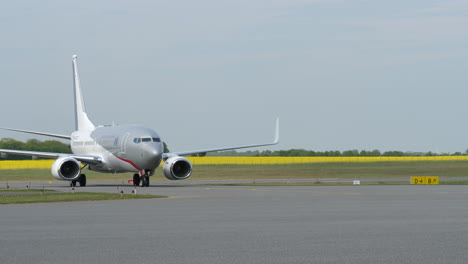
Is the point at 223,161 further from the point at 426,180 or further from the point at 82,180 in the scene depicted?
the point at 426,180

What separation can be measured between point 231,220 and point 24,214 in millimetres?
7624

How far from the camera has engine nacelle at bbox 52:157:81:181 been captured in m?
58.3

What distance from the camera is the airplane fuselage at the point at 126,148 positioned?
5703 cm

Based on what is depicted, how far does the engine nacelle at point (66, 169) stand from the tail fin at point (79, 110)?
10245mm

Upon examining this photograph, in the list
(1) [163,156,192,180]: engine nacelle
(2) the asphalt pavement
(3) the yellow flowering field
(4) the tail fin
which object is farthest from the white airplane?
(3) the yellow flowering field

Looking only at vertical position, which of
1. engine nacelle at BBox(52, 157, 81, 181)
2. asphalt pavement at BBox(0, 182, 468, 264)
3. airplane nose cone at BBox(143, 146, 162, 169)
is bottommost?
asphalt pavement at BBox(0, 182, 468, 264)

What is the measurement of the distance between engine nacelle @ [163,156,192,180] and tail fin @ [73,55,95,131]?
41.8 feet

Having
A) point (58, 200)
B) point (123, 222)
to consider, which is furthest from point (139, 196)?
point (123, 222)

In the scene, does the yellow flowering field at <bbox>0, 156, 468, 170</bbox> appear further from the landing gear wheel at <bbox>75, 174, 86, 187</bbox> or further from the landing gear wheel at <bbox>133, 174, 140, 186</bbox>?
the landing gear wheel at <bbox>133, 174, 140, 186</bbox>

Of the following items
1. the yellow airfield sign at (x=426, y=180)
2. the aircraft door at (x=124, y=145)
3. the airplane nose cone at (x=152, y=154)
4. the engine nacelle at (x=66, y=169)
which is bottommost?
the yellow airfield sign at (x=426, y=180)

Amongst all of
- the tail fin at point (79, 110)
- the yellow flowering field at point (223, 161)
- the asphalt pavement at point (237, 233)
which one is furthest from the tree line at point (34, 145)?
the asphalt pavement at point (237, 233)

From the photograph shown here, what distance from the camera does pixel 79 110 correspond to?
71750mm

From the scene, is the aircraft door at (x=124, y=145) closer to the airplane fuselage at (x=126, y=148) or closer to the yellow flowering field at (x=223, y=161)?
the airplane fuselage at (x=126, y=148)

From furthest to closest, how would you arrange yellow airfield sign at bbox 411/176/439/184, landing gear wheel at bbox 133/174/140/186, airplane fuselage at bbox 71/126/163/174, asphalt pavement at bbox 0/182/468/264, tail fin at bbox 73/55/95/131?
tail fin at bbox 73/55/95/131 < yellow airfield sign at bbox 411/176/439/184 < landing gear wheel at bbox 133/174/140/186 < airplane fuselage at bbox 71/126/163/174 < asphalt pavement at bbox 0/182/468/264
